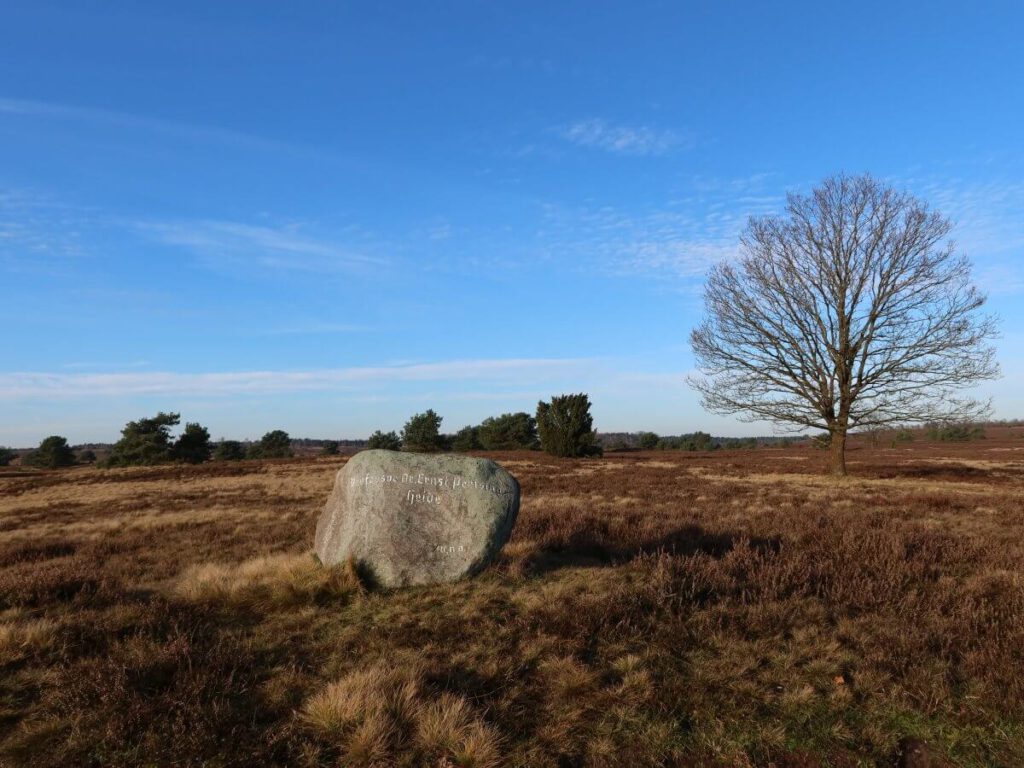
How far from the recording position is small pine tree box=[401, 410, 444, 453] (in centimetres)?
5188

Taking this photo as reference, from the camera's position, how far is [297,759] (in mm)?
3340

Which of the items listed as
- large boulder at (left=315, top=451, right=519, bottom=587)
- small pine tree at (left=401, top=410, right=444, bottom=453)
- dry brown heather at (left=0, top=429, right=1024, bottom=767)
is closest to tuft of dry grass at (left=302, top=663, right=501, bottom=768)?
dry brown heather at (left=0, top=429, right=1024, bottom=767)

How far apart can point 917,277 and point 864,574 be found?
60.3 feet

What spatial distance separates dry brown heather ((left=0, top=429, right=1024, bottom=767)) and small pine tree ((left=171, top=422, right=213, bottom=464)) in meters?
46.6

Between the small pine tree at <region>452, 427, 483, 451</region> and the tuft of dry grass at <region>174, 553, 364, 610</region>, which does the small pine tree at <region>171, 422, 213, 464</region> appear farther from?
the tuft of dry grass at <region>174, 553, 364, 610</region>

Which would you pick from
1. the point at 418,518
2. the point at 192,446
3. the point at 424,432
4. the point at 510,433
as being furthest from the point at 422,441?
the point at 418,518

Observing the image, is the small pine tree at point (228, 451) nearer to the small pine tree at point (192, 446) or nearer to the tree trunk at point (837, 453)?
the small pine tree at point (192, 446)

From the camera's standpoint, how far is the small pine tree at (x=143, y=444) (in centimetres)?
4734

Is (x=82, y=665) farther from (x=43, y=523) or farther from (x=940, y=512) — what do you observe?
(x=43, y=523)

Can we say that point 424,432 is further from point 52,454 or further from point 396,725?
point 396,725

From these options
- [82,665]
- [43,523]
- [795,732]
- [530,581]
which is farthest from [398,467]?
[43,523]

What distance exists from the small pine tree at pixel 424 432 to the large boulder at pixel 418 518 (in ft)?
145

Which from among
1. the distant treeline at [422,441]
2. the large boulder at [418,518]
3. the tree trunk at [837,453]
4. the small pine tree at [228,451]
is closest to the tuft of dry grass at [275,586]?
the large boulder at [418,518]

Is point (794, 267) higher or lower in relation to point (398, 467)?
higher
